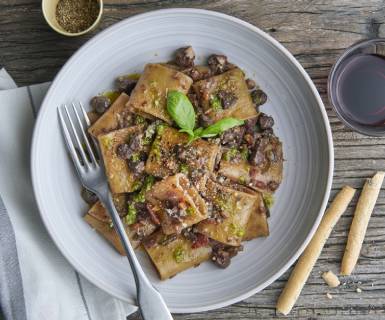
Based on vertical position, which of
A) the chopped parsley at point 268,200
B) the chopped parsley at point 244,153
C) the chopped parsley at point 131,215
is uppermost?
the chopped parsley at point 244,153

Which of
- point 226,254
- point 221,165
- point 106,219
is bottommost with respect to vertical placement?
point 226,254

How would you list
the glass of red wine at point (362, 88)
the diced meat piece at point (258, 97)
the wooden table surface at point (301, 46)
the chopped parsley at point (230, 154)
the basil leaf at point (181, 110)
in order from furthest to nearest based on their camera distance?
the wooden table surface at point (301, 46), the glass of red wine at point (362, 88), the diced meat piece at point (258, 97), the chopped parsley at point (230, 154), the basil leaf at point (181, 110)

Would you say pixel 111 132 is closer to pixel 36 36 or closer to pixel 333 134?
pixel 36 36

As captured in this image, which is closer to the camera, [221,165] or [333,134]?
[221,165]

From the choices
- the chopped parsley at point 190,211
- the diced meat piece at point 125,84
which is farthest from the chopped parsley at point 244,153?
the diced meat piece at point 125,84

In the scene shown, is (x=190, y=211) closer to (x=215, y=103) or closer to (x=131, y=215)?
(x=131, y=215)

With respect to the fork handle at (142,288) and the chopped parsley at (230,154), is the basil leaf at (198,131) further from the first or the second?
the fork handle at (142,288)

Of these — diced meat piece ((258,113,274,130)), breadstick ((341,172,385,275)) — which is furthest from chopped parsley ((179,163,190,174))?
breadstick ((341,172,385,275))

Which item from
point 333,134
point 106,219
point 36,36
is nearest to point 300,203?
point 333,134
